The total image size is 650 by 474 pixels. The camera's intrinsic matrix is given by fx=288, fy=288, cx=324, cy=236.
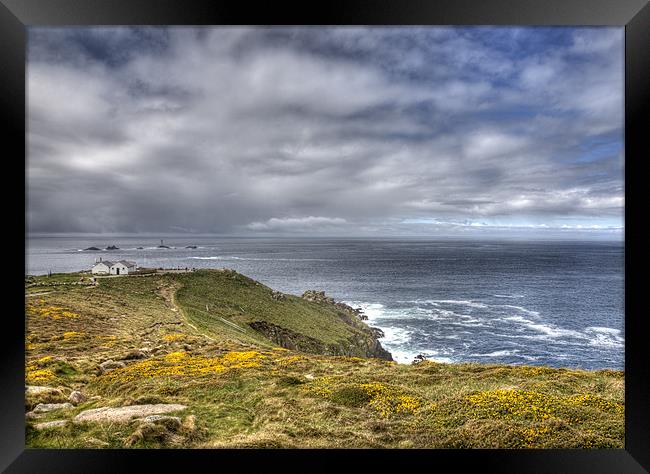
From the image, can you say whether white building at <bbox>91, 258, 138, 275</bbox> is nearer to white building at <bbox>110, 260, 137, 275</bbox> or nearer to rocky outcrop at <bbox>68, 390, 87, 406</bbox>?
white building at <bbox>110, 260, 137, 275</bbox>

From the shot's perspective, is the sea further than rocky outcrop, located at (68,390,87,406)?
Yes

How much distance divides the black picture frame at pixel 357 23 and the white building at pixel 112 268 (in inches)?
1400

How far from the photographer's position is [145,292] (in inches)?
963

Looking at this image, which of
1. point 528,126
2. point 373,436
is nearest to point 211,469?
point 373,436

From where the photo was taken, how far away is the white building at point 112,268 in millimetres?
32656

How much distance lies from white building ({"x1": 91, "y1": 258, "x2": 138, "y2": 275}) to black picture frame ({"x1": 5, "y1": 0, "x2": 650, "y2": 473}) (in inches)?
1400

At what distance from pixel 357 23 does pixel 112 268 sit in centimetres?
3918

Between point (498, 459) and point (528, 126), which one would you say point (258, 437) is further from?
point (528, 126)

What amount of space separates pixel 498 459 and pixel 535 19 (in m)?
5.77

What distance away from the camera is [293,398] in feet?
19.7

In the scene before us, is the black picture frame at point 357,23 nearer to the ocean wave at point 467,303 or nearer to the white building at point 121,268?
the white building at point 121,268

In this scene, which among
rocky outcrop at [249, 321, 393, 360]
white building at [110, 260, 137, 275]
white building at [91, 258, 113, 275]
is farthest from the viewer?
white building at [110, 260, 137, 275]

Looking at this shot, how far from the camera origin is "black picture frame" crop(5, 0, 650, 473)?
3578 mm

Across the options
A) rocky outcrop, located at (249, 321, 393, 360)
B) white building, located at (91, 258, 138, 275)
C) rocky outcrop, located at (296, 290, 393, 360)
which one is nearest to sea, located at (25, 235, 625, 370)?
rocky outcrop, located at (296, 290, 393, 360)
